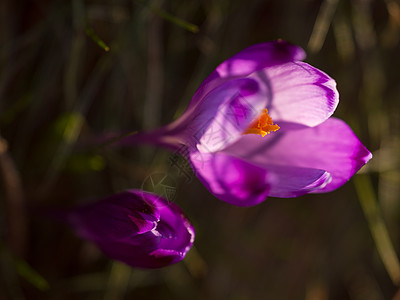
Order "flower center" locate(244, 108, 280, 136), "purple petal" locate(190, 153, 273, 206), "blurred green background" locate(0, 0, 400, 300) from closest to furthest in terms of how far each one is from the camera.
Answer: "purple petal" locate(190, 153, 273, 206) < "flower center" locate(244, 108, 280, 136) < "blurred green background" locate(0, 0, 400, 300)

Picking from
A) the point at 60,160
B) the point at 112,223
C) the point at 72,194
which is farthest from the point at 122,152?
the point at 112,223

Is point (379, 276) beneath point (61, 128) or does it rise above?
beneath

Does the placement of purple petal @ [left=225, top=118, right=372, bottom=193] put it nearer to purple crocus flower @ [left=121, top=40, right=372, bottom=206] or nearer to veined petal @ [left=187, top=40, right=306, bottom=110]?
purple crocus flower @ [left=121, top=40, right=372, bottom=206]

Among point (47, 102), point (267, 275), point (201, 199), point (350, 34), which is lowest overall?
point (267, 275)

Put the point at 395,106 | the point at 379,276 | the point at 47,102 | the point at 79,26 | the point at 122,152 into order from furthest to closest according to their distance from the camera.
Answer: the point at 379,276 → the point at 395,106 → the point at 122,152 → the point at 47,102 → the point at 79,26

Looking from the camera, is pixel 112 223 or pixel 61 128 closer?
pixel 112 223

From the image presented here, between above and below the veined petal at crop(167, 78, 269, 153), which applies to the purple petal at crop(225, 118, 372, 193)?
below

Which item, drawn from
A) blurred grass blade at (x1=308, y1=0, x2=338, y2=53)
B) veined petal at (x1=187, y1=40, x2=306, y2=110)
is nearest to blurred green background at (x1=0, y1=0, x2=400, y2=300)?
blurred grass blade at (x1=308, y1=0, x2=338, y2=53)

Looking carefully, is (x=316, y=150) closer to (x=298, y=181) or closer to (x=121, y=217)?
(x=298, y=181)

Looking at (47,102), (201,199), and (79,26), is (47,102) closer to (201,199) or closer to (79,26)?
(79,26)
